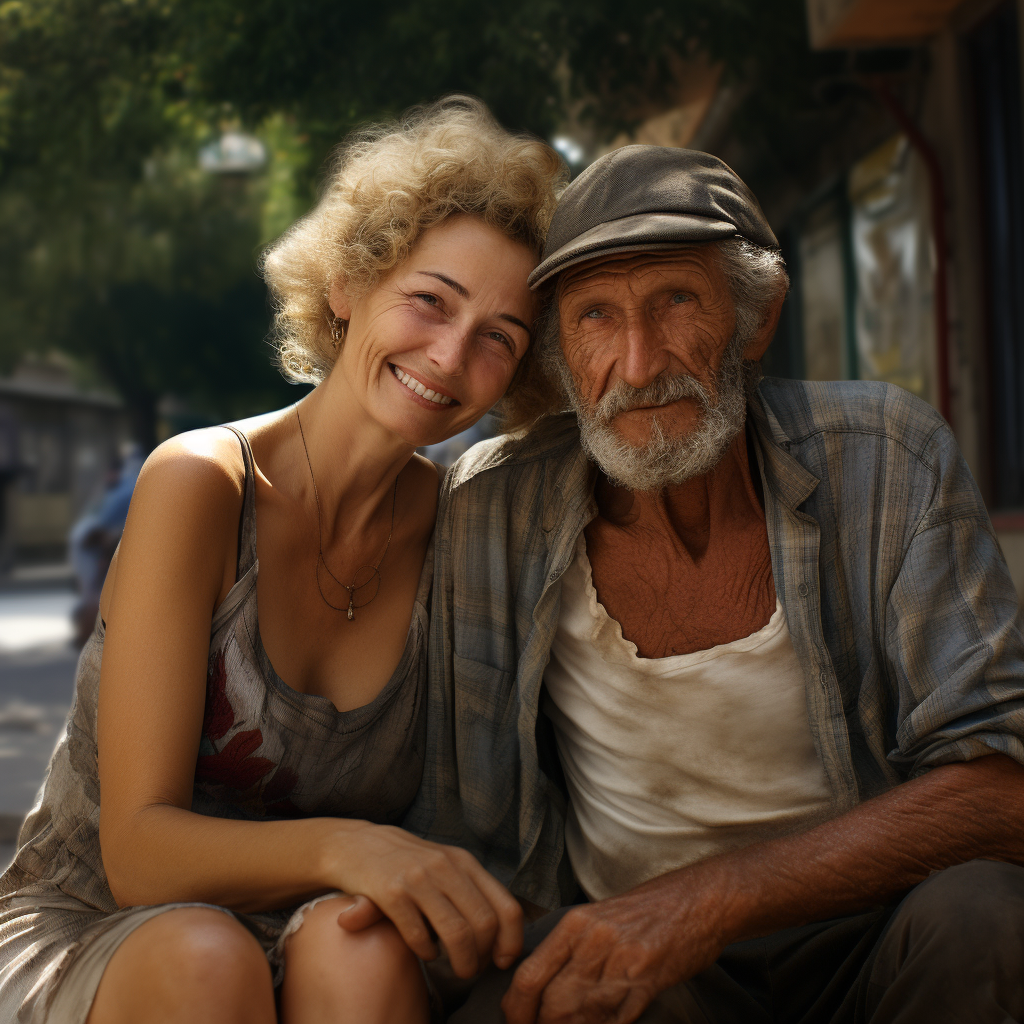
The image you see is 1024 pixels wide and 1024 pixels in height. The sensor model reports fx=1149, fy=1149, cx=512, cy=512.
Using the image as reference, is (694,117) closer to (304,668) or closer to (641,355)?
(641,355)

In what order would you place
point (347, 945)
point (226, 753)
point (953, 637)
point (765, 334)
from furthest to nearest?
point (765, 334) < point (226, 753) < point (953, 637) < point (347, 945)

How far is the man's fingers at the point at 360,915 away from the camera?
1.67 meters

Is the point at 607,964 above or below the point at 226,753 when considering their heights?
below

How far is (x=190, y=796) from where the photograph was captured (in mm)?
1899

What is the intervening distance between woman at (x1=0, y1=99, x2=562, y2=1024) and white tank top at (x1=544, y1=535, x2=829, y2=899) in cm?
35

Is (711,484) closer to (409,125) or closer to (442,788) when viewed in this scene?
(442,788)

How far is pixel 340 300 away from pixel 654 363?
2.35 ft

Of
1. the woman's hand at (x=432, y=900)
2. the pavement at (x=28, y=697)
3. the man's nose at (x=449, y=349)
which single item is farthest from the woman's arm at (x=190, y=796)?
the pavement at (x=28, y=697)

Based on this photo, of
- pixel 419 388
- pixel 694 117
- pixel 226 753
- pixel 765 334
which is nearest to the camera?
pixel 226 753

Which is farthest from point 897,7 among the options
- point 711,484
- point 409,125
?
point 711,484

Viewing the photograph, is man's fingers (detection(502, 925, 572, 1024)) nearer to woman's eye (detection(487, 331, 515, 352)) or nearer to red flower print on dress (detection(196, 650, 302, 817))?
red flower print on dress (detection(196, 650, 302, 817))

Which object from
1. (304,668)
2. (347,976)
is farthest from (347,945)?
(304,668)

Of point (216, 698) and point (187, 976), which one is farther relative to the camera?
point (216, 698)

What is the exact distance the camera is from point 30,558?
32.5 meters
